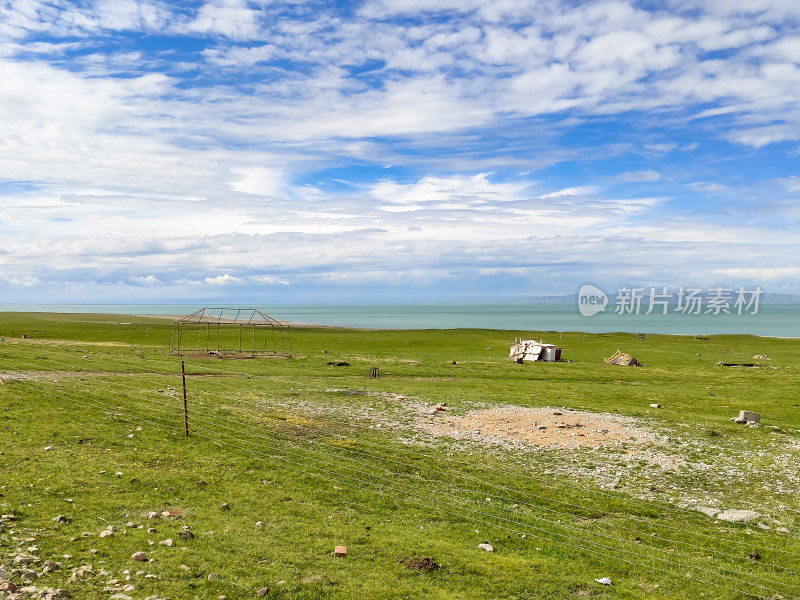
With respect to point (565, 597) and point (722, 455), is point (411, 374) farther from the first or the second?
point (565, 597)

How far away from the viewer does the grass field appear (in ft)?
36.2

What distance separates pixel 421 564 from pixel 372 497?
497cm

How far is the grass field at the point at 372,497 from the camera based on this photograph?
36.2 feet

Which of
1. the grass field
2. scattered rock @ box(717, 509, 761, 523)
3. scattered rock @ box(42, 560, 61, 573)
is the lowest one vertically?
scattered rock @ box(717, 509, 761, 523)

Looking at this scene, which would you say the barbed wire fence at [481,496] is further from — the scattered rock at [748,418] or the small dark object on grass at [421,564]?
the scattered rock at [748,418]

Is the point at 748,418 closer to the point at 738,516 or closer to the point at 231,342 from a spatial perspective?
the point at 738,516

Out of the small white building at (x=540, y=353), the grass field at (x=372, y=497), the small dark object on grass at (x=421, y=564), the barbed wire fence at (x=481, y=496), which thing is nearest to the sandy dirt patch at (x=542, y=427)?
the grass field at (x=372, y=497)

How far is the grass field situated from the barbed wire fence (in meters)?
0.08

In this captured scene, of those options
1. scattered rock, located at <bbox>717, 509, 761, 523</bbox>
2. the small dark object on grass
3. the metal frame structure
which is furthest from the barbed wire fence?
the metal frame structure

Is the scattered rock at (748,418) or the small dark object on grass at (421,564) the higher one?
the scattered rock at (748,418)

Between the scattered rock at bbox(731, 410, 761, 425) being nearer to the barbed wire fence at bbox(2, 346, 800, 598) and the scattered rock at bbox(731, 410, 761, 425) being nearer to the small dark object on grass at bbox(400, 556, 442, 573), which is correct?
the barbed wire fence at bbox(2, 346, 800, 598)

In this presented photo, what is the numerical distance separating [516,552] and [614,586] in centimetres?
242

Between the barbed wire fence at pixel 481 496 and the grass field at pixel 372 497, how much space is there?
0.25 ft

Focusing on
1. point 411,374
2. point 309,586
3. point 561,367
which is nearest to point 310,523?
point 309,586
